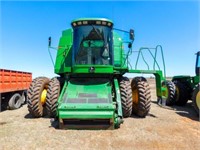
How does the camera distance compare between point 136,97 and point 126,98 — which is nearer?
point 126,98

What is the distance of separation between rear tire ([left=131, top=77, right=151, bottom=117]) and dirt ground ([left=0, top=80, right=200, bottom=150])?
64 cm

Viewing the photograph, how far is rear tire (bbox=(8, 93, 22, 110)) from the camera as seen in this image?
35.8ft

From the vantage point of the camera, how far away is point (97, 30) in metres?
8.07

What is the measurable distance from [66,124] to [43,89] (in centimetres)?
254

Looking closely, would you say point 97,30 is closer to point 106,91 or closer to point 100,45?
point 100,45

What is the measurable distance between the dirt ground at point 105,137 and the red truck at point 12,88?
11.1 feet

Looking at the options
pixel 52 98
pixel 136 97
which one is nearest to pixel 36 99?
pixel 52 98

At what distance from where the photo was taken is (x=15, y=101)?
11.7m

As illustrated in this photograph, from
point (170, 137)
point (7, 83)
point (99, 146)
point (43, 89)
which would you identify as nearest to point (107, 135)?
point (99, 146)

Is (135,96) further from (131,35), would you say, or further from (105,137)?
(105,137)

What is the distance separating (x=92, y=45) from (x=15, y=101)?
5652 mm

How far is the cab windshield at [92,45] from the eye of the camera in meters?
8.05

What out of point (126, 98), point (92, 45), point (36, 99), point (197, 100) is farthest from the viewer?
point (197, 100)

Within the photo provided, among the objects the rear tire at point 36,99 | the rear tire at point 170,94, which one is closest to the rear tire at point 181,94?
the rear tire at point 170,94
